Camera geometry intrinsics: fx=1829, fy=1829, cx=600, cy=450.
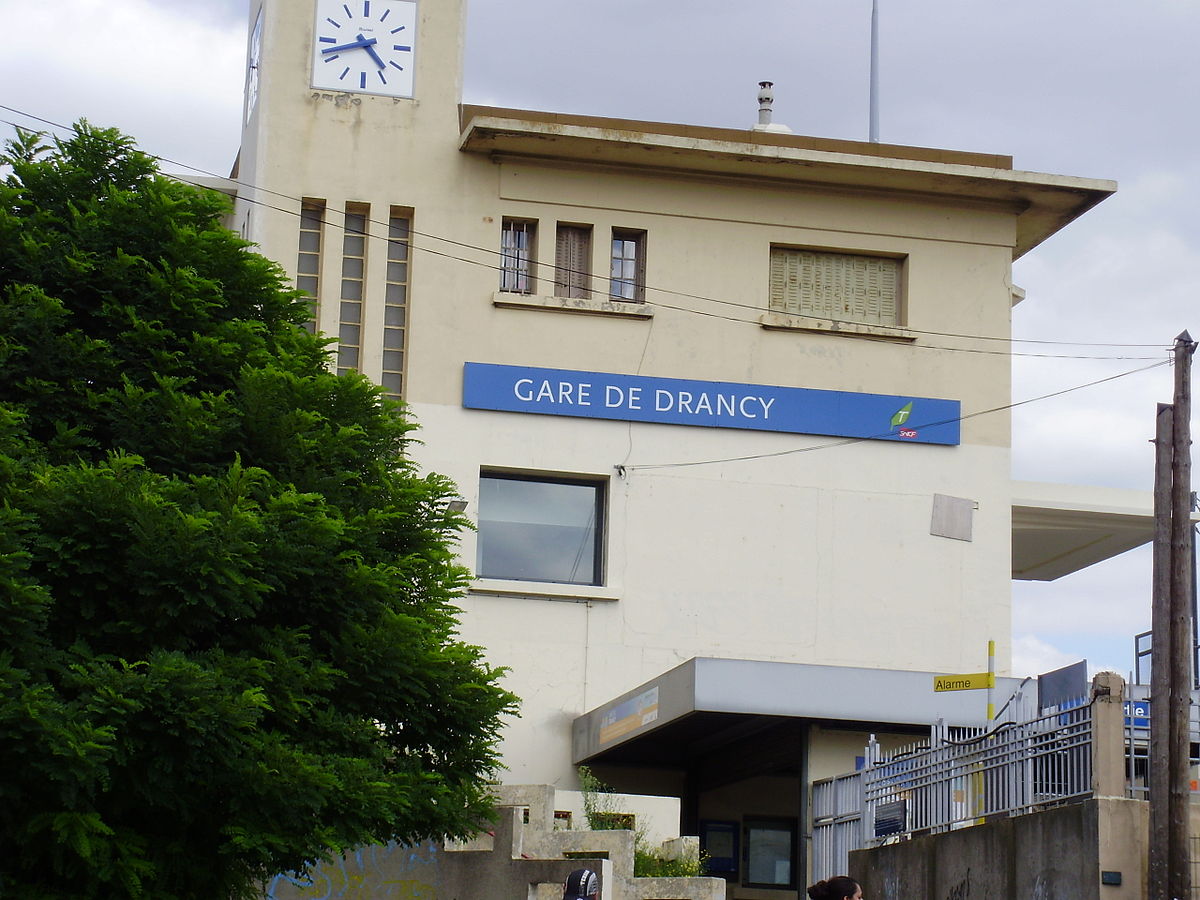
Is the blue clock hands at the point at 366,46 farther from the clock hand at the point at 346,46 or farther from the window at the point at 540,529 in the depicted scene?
the window at the point at 540,529

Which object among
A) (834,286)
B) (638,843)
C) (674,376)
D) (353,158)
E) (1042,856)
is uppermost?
(353,158)

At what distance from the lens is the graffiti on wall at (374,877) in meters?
17.6

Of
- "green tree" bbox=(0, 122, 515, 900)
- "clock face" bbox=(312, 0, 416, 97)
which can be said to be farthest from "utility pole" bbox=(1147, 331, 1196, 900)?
"clock face" bbox=(312, 0, 416, 97)

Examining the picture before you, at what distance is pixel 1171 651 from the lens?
52.9 ft

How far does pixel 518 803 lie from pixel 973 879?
14.4 feet

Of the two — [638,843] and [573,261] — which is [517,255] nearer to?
[573,261]

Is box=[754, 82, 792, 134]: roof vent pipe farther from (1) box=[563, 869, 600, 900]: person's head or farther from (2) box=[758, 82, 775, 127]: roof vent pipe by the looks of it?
(1) box=[563, 869, 600, 900]: person's head

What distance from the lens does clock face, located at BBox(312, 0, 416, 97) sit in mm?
25453

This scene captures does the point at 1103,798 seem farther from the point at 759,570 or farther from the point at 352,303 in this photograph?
the point at 352,303

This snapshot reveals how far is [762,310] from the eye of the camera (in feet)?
83.4

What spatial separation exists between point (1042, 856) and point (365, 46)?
1584 centimetres

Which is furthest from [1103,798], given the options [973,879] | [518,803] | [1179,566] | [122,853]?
[122,853]

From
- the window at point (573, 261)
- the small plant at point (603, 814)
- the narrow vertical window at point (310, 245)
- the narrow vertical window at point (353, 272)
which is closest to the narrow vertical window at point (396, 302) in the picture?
the narrow vertical window at point (353, 272)

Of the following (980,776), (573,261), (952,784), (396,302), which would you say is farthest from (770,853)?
(396,302)
